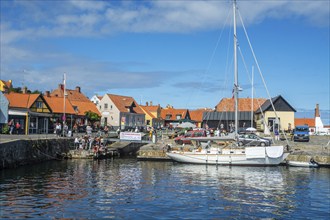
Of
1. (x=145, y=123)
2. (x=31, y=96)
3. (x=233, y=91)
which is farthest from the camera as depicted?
(x=145, y=123)

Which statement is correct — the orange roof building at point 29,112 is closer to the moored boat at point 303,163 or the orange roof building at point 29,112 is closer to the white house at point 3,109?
the white house at point 3,109

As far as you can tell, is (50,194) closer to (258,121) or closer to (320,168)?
(320,168)

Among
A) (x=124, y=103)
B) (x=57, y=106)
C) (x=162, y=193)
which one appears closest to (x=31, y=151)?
(x=162, y=193)

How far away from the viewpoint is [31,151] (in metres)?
39.4

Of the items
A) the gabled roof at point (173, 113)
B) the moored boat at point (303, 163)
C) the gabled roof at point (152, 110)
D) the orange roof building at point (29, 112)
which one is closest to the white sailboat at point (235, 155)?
the moored boat at point (303, 163)

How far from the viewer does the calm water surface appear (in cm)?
1905

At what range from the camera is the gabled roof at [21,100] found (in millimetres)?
55306

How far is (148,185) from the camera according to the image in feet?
89.9

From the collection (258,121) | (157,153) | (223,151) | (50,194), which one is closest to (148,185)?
(50,194)

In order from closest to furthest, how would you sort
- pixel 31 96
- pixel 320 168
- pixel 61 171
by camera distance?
pixel 61 171, pixel 320 168, pixel 31 96

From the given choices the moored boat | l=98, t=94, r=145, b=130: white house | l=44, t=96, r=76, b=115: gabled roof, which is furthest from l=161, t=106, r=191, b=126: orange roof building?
the moored boat

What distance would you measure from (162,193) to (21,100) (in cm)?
4008

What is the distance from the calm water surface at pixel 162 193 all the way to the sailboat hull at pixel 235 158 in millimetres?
2689

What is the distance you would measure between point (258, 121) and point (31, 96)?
41.5 metres
